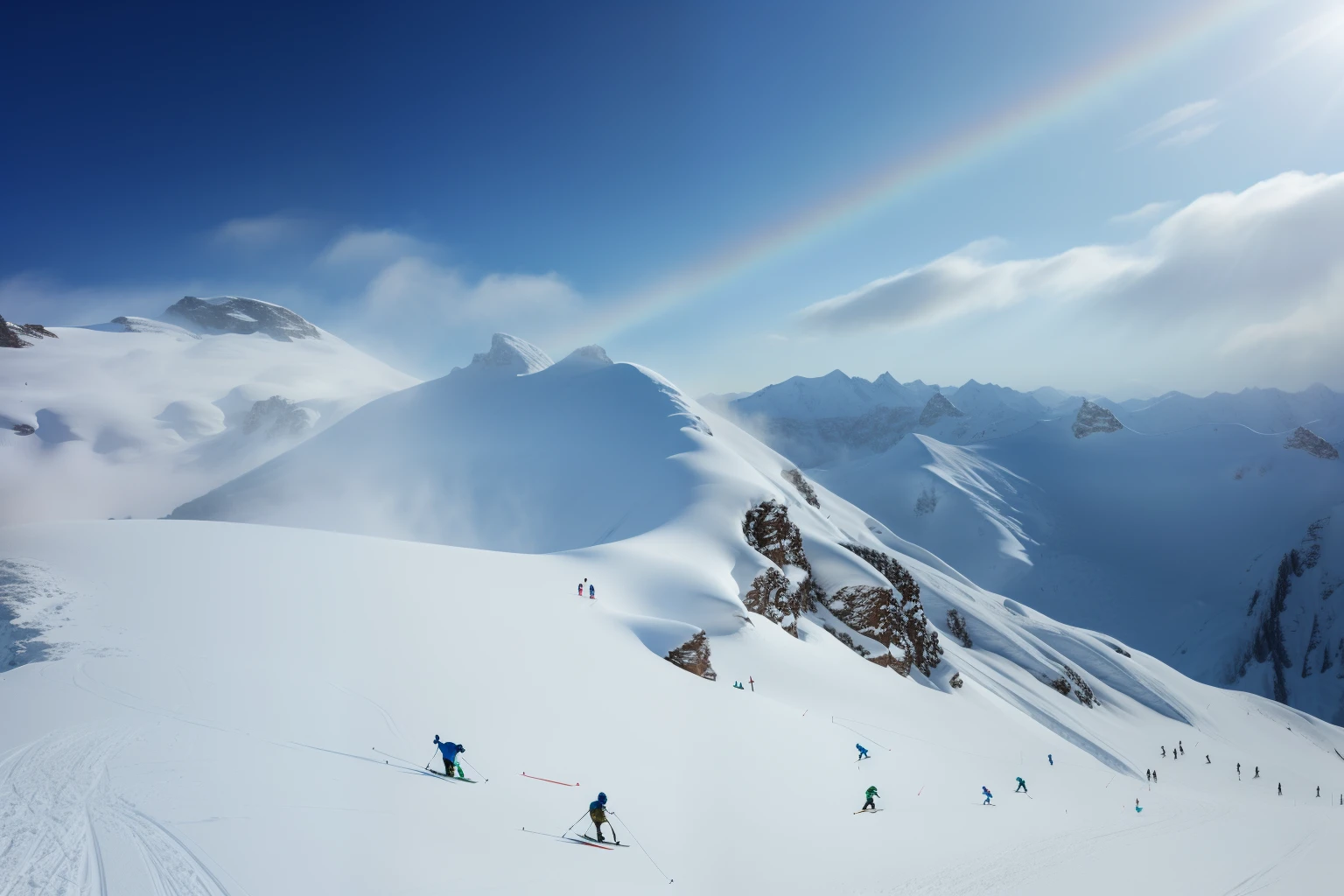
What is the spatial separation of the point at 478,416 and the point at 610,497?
4168 cm

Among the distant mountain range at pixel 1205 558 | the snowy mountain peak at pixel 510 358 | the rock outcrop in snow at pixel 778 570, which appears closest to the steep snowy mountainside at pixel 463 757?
the rock outcrop in snow at pixel 778 570

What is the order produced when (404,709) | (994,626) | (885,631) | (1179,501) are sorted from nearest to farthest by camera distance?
(404,709) → (885,631) → (994,626) → (1179,501)

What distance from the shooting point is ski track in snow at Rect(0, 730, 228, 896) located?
22.4ft

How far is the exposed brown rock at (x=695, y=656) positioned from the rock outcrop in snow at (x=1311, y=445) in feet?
829

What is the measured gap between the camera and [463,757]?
12039 millimetres

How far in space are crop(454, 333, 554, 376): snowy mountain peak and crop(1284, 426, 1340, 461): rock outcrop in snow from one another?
236407mm

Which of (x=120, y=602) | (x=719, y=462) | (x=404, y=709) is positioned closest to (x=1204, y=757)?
(x=719, y=462)

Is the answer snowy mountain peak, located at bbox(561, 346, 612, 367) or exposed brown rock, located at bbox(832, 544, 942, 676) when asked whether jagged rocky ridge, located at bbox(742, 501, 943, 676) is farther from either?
snowy mountain peak, located at bbox(561, 346, 612, 367)

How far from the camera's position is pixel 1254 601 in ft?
445

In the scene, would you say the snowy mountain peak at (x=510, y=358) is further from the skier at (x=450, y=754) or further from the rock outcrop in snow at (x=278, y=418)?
the skier at (x=450, y=754)

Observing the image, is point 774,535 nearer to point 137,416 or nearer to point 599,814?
point 599,814

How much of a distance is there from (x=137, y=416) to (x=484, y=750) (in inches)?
7053

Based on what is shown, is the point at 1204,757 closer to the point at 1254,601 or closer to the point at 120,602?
the point at 120,602

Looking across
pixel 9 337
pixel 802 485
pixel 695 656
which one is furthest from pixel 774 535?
pixel 9 337
